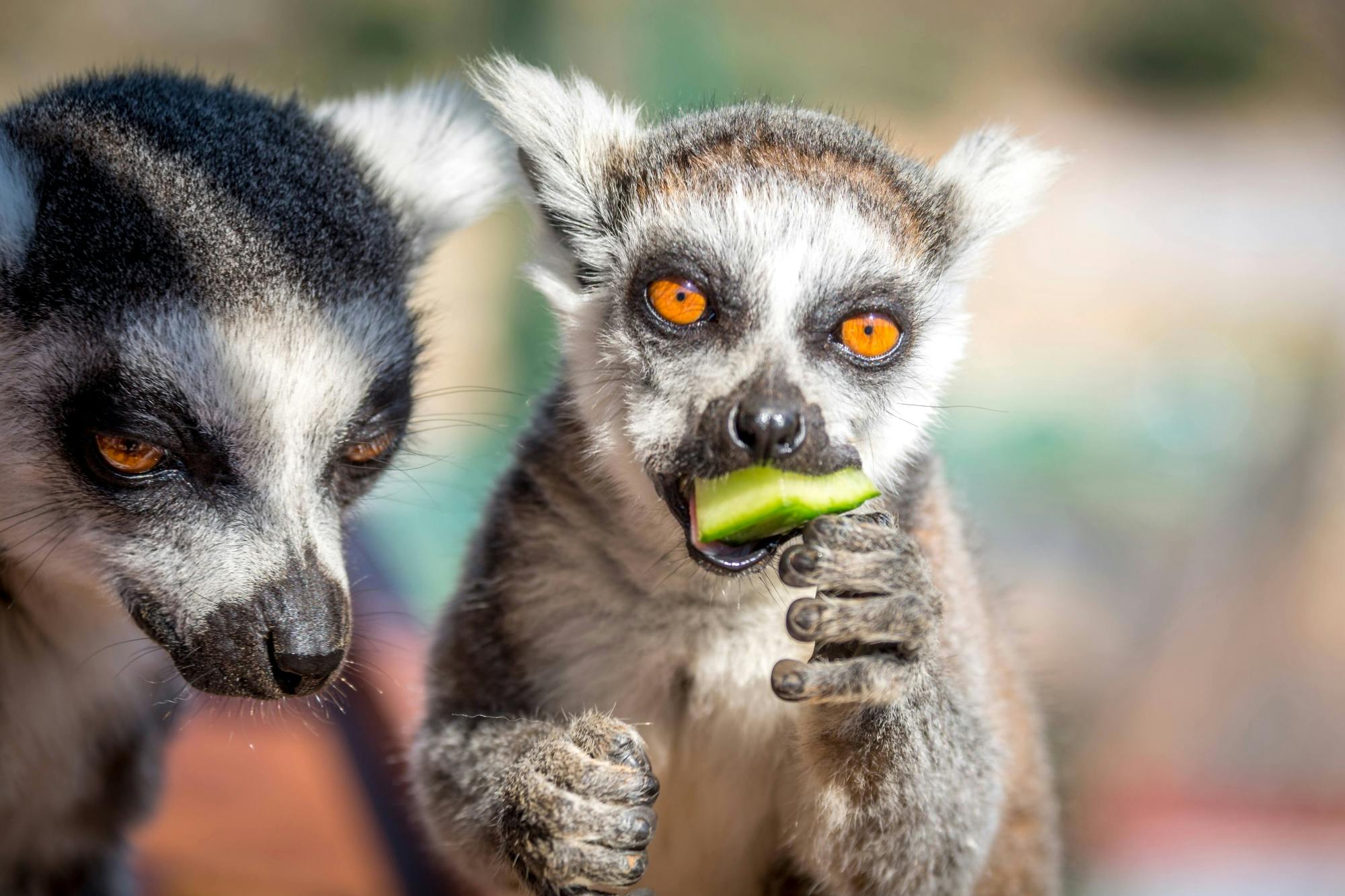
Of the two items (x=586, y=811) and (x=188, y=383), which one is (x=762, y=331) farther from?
(x=188, y=383)

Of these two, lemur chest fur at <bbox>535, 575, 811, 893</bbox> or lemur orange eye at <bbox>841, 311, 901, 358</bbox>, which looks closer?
lemur orange eye at <bbox>841, 311, 901, 358</bbox>

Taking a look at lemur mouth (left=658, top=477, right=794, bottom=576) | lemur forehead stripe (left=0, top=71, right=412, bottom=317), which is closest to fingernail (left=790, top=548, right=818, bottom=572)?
lemur mouth (left=658, top=477, right=794, bottom=576)

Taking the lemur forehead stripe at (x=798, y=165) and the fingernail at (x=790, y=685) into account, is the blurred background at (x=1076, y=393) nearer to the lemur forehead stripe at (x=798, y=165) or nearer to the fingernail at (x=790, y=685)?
the lemur forehead stripe at (x=798, y=165)

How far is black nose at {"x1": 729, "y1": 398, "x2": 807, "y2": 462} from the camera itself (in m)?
2.27

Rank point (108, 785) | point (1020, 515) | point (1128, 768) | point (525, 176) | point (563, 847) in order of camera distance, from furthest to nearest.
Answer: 1. point (1020, 515)
2. point (1128, 768)
3. point (108, 785)
4. point (525, 176)
5. point (563, 847)

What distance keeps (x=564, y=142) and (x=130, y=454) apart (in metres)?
1.20

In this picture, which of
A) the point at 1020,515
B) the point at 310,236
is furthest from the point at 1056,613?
the point at 310,236

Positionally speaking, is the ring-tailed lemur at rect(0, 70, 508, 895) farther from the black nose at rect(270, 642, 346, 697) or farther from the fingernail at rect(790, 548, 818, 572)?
the fingernail at rect(790, 548, 818, 572)

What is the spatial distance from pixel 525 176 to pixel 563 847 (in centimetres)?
159

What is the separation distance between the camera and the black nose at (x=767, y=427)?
7.45 ft

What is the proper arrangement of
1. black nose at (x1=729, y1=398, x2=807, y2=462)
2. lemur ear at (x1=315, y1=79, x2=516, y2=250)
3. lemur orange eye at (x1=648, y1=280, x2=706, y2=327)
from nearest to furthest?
black nose at (x1=729, y1=398, x2=807, y2=462)
lemur orange eye at (x1=648, y1=280, x2=706, y2=327)
lemur ear at (x1=315, y1=79, x2=516, y2=250)

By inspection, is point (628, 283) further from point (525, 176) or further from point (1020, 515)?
point (1020, 515)

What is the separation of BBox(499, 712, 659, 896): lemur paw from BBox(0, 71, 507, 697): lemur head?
19.4 inches

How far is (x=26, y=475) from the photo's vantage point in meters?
2.64
